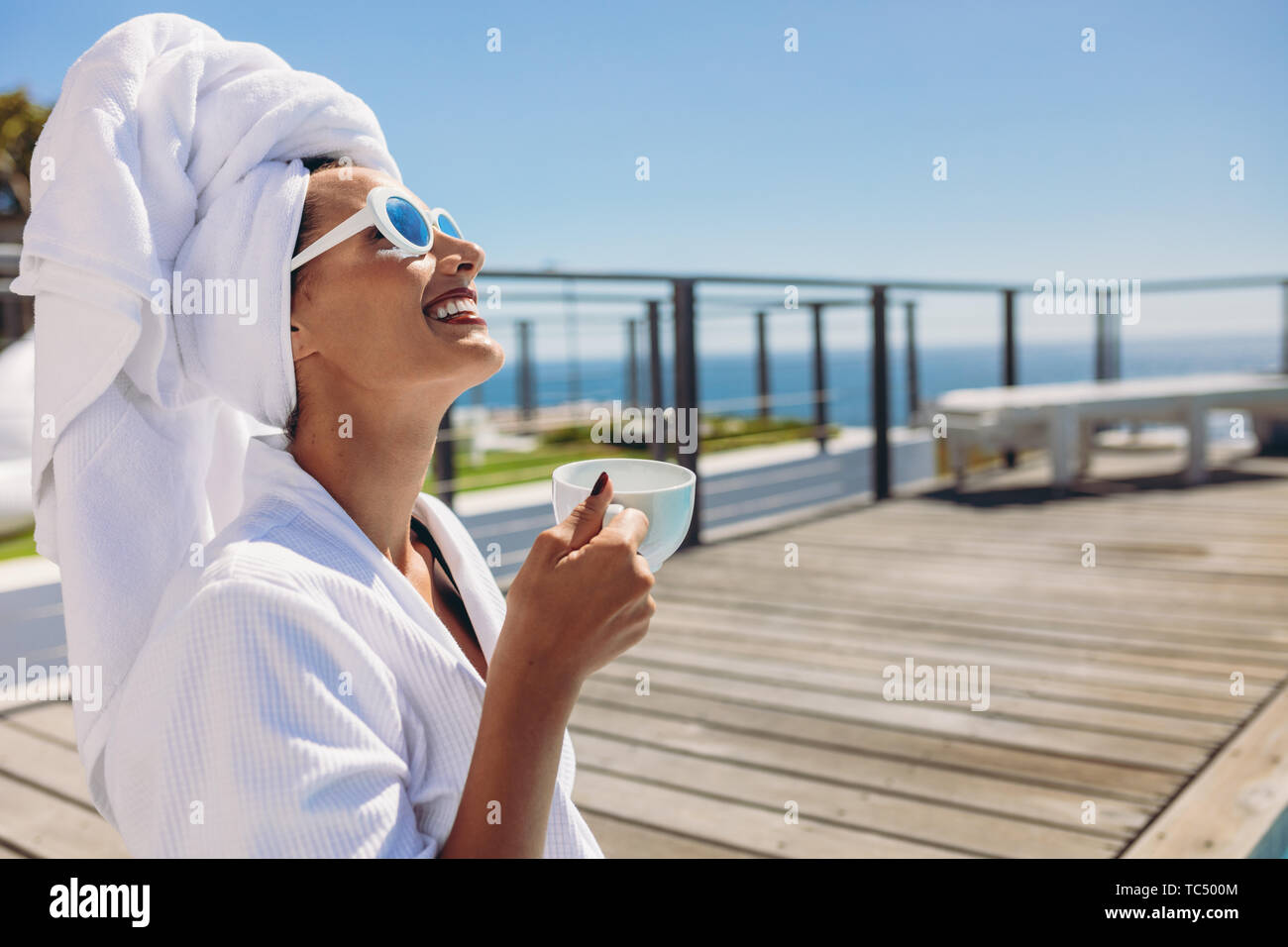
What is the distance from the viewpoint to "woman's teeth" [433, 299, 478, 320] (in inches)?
36.8

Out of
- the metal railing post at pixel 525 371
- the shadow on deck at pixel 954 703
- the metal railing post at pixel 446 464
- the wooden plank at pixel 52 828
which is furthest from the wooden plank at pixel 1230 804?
the metal railing post at pixel 525 371

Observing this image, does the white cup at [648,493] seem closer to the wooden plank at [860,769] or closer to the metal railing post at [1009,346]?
the wooden plank at [860,769]

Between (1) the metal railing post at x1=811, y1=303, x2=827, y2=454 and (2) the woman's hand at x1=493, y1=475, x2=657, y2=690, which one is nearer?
(2) the woman's hand at x1=493, y1=475, x2=657, y2=690

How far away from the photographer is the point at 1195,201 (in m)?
27.5

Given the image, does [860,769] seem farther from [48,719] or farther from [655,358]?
[655,358]

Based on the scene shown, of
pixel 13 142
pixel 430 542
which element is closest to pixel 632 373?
pixel 430 542

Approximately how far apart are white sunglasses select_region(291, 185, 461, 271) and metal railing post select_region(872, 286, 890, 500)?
493 cm

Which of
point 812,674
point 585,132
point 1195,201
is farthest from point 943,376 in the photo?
point 812,674

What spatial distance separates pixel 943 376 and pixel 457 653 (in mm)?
78247

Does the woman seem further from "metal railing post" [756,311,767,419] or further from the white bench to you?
"metal railing post" [756,311,767,419]

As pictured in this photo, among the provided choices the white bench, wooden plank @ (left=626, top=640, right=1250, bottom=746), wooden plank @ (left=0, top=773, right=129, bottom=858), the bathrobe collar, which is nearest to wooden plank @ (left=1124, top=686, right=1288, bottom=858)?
wooden plank @ (left=626, top=640, right=1250, bottom=746)

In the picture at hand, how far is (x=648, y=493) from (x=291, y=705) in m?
0.33

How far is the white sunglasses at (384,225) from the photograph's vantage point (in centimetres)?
89

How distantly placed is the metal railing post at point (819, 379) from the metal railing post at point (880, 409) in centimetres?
93
